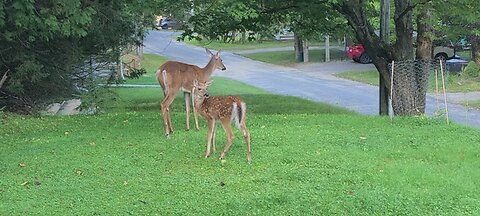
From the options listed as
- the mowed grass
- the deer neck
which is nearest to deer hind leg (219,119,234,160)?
the mowed grass

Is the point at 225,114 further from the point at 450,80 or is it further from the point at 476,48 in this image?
the point at 476,48

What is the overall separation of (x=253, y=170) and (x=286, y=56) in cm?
3610

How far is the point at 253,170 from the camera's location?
735 centimetres

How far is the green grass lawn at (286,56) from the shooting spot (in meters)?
40.2

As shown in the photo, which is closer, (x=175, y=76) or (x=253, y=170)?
(x=253, y=170)

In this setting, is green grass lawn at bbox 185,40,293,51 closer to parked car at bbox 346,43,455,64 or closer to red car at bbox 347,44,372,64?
parked car at bbox 346,43,455,64

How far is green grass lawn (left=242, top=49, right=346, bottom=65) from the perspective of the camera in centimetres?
4019

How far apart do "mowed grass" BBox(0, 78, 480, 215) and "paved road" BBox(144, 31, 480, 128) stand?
7575 millimetres

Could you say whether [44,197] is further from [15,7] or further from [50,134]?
[15,7]

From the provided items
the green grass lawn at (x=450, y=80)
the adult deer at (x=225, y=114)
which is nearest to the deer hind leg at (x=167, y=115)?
the adult deer at (x=225, y=114)

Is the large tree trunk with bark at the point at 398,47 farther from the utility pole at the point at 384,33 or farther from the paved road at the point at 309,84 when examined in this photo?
the paved road at the point at 309,84

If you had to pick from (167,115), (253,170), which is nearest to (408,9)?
(167,115)

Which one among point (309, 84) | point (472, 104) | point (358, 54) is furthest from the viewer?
point (358, 54)

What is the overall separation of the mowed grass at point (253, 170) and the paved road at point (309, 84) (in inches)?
298
